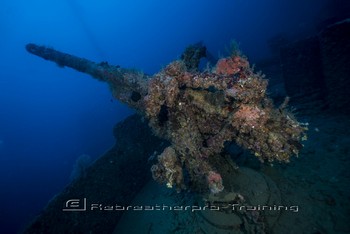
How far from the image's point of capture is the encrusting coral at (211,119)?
374 centimetres

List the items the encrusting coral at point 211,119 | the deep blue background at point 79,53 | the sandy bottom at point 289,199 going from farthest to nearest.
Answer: the deep blue background at point 79,53 < the sandy bottom at point 289,199 < the encrusting coral at point 211,119

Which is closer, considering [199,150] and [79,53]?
[199,150]

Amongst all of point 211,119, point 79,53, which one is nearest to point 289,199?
point 211,119

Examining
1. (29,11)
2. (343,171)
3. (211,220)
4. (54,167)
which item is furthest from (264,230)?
(29,11)

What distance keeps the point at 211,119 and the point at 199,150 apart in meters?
0.64

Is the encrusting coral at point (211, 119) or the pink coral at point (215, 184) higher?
the encrusting coral at point (211, 119)

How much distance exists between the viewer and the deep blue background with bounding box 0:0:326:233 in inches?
1021

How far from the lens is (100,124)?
102 ft

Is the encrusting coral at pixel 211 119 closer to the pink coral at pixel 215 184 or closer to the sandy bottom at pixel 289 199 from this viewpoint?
the pink coral at pixel 215 184

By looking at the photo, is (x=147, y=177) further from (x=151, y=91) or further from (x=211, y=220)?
(x=151, y=91)

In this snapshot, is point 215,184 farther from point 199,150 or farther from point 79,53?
point 79,53

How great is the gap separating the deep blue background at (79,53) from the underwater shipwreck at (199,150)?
1317 millimetres

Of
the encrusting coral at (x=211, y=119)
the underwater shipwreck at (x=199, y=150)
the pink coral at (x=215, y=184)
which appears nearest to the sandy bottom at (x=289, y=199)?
the underwater shipwreck at (x=199, y=150)

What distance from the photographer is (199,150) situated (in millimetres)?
4707
